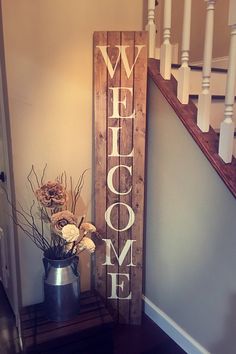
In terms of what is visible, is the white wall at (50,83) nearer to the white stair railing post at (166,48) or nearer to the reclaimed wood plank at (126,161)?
the reclaimed wood plank at (126,161)

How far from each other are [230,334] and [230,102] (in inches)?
42.2

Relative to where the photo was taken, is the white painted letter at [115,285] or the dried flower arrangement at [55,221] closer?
the dried flower arrangement at [55,221]

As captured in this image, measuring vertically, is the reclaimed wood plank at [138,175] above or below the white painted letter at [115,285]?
above

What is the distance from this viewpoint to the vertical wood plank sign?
1.82 m


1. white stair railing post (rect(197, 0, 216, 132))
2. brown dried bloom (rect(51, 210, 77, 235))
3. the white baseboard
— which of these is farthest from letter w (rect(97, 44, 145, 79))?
the white baseboard

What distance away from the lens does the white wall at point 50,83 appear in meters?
1.74

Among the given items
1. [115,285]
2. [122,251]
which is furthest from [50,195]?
[115,285]

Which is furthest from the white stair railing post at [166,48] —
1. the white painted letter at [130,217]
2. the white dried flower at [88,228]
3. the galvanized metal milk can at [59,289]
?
the galvanized metal milk can at [59,289]

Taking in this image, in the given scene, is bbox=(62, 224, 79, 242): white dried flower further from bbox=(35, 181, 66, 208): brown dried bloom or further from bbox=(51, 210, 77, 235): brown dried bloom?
bbox=(35, 181, 66, 208): brown dried bloom

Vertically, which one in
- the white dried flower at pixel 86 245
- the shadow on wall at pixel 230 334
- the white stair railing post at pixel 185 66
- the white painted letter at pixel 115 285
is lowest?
the white painted letter at pixel 115 285

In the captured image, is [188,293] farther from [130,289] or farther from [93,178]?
[93,178]

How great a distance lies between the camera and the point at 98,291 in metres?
2.05

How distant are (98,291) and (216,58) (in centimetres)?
225

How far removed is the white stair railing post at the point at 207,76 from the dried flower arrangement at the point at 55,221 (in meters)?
0.82
